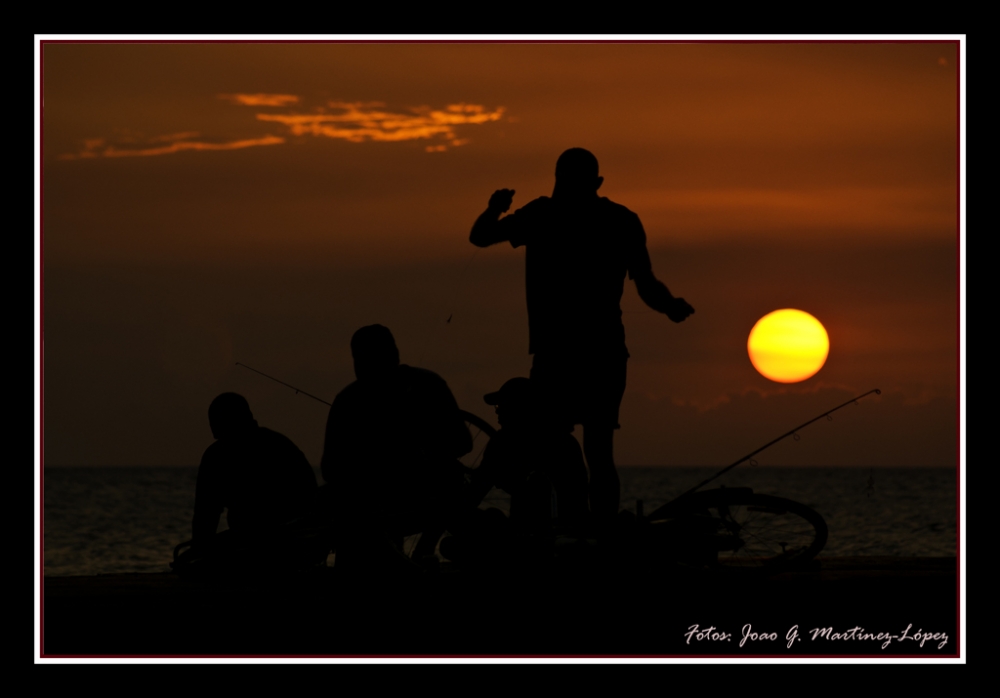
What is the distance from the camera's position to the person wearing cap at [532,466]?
7.13 metres

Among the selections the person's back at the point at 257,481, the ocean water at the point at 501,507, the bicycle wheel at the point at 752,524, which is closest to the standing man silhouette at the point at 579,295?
the bicycle wheel at the point at 752,524

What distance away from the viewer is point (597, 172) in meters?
7.27

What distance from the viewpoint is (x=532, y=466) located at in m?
7.17

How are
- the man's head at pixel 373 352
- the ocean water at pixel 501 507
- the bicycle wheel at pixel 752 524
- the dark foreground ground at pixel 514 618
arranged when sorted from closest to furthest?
the dark foreground ground at pixel 514 618
the man's head at pixel 373 352
the bicycle wheel at pixel 752 524
the ocean water at pixel 501 507

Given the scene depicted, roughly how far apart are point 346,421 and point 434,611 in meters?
1.12

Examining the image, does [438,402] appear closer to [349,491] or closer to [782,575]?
[349,491]

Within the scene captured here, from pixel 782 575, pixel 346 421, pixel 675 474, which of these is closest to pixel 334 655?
pixel 346 421

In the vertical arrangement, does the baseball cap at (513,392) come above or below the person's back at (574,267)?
below

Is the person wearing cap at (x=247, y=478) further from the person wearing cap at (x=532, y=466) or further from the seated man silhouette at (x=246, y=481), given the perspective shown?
the person wearing cap at (x=532, y=466)

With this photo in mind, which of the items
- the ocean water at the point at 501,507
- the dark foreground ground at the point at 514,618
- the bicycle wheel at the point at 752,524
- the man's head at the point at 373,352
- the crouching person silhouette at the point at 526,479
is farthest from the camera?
the ocean water at the point at 501,507

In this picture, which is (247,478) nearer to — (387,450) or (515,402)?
(387,450)

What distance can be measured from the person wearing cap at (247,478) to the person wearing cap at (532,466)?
1.04 m

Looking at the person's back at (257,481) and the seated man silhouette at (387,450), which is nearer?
the seated man silhouette at (387,450)

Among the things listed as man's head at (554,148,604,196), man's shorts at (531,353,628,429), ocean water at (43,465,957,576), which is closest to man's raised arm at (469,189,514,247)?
man's head at (554,148,604,196)
